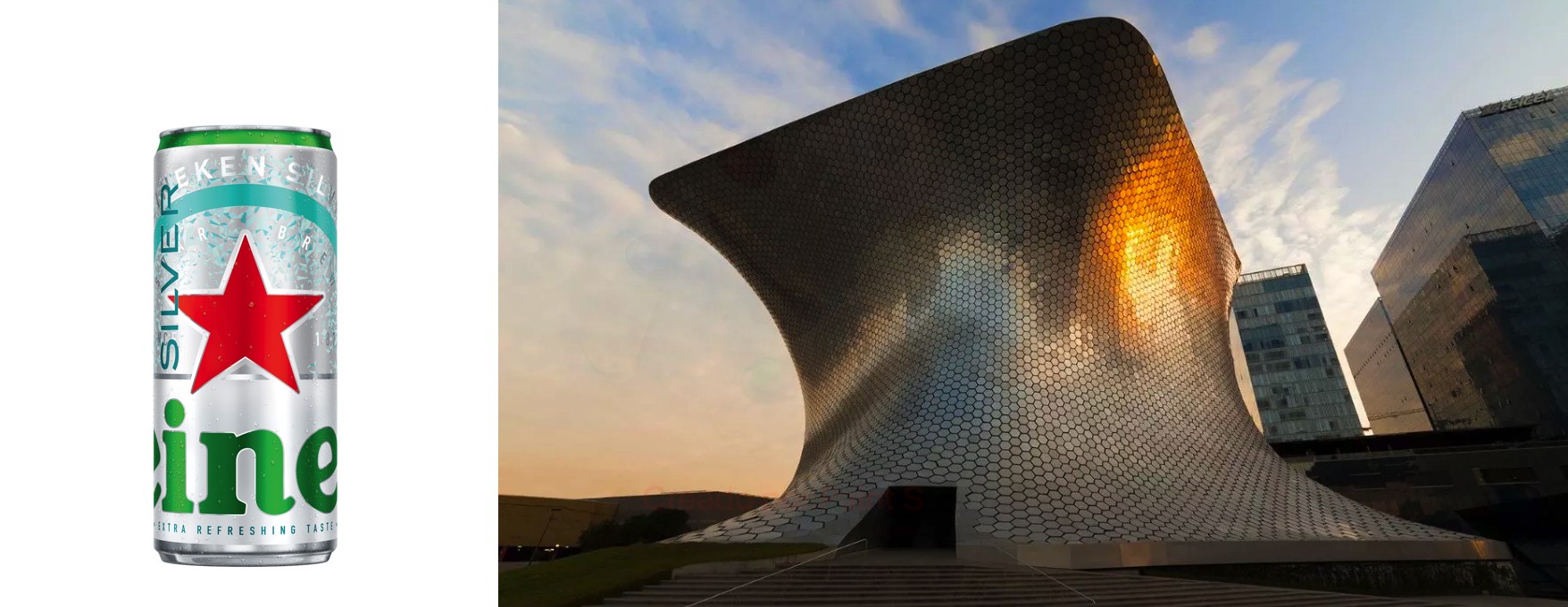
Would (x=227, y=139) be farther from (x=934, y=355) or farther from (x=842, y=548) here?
(x=934, y=355)

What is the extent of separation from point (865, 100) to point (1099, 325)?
3263mm

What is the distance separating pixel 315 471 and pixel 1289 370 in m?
25.4

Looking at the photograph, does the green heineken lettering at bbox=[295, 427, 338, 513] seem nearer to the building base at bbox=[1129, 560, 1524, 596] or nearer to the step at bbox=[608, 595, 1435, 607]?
the step at bbox=[608, 595, 1435, 607]

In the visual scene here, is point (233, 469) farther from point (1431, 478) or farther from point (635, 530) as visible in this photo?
point (1431, 478)

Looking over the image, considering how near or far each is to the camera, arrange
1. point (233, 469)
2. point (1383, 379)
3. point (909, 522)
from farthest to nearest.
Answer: point (1383, 379), point (909, 522), point (233, 469)

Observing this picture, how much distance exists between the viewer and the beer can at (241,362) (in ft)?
6.35

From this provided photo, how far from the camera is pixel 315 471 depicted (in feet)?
6.54

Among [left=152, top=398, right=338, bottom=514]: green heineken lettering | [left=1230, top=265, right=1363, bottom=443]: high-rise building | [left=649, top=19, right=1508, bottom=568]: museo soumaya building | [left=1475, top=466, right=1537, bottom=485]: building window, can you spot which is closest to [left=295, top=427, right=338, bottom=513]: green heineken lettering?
[left=152, top=398, right=338, bottom=514]: green heineken lettering

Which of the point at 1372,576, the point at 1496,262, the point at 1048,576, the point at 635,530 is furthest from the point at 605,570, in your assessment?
the point at 1496,262

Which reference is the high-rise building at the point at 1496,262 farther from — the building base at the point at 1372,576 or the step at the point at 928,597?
the step at the point at 928,597

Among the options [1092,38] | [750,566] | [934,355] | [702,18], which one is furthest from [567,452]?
[1092,38]

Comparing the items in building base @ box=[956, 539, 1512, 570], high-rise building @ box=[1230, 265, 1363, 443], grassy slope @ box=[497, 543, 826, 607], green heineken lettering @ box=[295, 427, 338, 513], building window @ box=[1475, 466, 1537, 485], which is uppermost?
high-rise building @ box=[1230, 265, 1363, 443]

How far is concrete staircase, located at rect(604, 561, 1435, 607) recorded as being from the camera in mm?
3682

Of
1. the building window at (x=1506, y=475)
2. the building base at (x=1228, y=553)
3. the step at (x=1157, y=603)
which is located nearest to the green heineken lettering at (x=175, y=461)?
the step at (x=1157, y=603)
